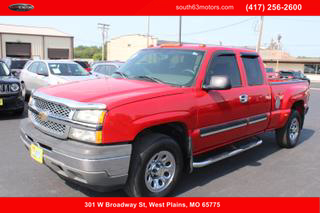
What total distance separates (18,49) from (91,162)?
49.6m

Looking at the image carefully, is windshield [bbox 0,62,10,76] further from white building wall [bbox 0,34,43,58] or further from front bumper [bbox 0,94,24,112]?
white building wall [bbox 0,34,43,58]

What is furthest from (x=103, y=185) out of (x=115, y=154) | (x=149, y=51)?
(x=149, y=51)

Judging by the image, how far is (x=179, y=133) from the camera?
3.82 metres

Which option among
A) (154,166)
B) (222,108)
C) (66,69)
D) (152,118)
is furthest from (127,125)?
(66,69)

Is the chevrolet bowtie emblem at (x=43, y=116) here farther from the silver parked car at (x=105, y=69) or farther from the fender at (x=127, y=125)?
the silver parked car at (x=105, y=69)

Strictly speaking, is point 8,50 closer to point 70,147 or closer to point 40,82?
point 40,82

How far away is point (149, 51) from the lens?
16.2 ft

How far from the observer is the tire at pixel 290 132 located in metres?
6.13

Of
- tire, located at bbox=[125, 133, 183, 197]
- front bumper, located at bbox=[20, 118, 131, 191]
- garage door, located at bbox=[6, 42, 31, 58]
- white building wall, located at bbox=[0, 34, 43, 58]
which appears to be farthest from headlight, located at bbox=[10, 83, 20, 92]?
garage door, located at bbox=[6, 42, 31, 58]

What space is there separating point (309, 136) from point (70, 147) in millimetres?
6452

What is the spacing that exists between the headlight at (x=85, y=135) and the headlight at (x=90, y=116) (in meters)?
0.11

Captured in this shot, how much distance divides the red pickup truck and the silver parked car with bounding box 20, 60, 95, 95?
235 inches
